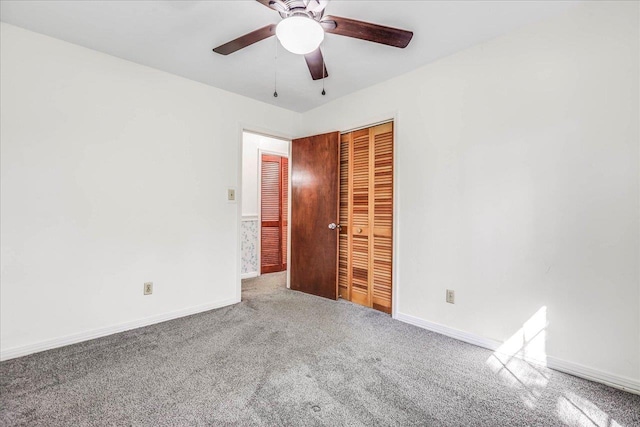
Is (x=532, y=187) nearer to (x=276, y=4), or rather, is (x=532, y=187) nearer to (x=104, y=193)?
(x=276, y=4)

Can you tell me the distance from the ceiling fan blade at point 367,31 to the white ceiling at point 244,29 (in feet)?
0.89

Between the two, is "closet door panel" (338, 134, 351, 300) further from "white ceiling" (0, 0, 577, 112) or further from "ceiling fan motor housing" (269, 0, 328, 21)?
"ceiling fan motor housing" (269, 0, 328, 21)

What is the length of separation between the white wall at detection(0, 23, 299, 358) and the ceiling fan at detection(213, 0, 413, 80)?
4.45 ft

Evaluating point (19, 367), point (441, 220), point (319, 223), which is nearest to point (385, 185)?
point (441, 220)

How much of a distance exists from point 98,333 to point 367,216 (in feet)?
8.65

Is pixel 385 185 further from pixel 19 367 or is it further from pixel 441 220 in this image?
pixel 19 367

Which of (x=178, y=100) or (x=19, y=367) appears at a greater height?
(x=178, y=100)

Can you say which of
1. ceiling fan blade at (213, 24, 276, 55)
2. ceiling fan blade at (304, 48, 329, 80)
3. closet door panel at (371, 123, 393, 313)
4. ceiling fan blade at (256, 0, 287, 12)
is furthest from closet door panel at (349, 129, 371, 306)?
ceiling fan blade at (256, 0, 287, 12)

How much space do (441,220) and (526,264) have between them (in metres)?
0.68

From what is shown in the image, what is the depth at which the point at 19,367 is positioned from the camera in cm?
188

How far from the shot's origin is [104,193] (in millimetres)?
2379

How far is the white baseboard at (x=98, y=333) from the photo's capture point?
2.01 metres

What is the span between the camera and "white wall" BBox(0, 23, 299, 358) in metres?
2.04

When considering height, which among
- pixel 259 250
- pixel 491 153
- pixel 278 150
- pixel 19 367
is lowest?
pixel 19 367
